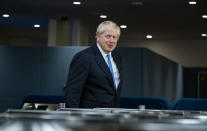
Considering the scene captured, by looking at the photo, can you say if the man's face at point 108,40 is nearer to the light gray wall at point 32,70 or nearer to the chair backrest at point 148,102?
the chair backrest at point 148,102

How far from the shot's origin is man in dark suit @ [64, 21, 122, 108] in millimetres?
3350

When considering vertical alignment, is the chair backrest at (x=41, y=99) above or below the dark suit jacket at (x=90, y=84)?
below

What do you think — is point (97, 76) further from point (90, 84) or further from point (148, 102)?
point (148, 102)

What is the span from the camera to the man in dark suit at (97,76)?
3.35 meters

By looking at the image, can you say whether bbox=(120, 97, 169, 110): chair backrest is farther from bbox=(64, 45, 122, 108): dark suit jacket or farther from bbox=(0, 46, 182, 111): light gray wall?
bbox=(64, 45, 122, 108): dark suit jacket

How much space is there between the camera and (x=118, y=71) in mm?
3461

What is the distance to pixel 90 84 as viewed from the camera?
3.43m

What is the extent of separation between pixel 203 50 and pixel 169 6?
319 inches

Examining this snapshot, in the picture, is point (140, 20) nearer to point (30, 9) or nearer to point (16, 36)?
point (30, 9)

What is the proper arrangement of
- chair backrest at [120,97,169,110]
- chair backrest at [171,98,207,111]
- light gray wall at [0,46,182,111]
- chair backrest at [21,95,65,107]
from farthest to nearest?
light gray wall at [0,46,182,111] < chair backrest at [21,95,65,107] < chair backrest at [120,97,169,110] < chair backrest at [171,98,207,111]

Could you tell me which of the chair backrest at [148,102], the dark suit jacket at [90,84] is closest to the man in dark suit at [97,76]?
the dark suit jacket at [90,84]

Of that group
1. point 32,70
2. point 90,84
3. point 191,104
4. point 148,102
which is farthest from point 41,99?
point 90,84

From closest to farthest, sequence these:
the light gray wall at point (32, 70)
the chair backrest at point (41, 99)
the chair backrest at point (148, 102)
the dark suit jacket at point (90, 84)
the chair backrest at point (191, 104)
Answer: the dark suit jacket at point (90, 84) → the chair backrest at point (191, 104) → the chair backrest at point (148, 102) → the chair backrest at point (41, 99) → the light gray wall at point (32, 70)

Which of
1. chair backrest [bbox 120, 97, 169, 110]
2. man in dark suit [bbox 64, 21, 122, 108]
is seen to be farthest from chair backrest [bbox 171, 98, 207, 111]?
man in dark suit [bbox 64, 21, 122, 108]
